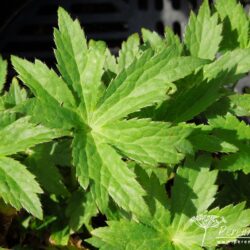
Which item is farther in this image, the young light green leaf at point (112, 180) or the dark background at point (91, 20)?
the dark background at point (91, 20)

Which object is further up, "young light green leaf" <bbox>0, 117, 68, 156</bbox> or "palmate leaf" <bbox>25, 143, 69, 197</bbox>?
"young light green leaf" <bbox>0, 117, 68, 156</bbox>

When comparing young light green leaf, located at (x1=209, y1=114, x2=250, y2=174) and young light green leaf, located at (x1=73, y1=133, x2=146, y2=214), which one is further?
young light green leaf, located at (x1=209, y1=114, x2=250, y2=174)

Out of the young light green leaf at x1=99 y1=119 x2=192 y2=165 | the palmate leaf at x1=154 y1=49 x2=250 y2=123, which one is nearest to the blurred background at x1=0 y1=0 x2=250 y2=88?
the palmate leaf at x1=154 y1=49 x2=250 y2=123

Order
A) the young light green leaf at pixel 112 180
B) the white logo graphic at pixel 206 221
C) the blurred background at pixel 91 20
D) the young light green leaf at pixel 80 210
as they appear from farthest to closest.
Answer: the blurred background at pixel 91 20 < the young light green leaf at pixel 80 210 < the white logo graphic at pixel 206 221 < the young light green leaf at pixel 112 180

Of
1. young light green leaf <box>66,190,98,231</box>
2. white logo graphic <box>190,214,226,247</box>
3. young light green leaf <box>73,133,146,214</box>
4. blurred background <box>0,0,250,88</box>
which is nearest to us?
young light green leaf <box>73,133,146,214</box>

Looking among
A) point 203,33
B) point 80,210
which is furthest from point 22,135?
point 203,33

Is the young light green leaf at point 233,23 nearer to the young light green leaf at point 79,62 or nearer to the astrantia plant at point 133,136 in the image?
the astrantia plant at point 133,136

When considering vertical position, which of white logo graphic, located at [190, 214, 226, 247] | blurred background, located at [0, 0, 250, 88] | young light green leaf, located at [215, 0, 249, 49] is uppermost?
blurred background, located at [0, 0, 250, 88]

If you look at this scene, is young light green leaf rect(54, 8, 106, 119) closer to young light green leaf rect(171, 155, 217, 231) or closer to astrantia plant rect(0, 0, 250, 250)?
astrantia plant rect(0, 0, 250, 250)

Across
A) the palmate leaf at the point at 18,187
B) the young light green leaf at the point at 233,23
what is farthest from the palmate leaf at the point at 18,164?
the young light green leaf at the point at 233,23
